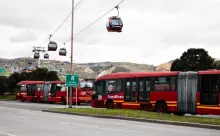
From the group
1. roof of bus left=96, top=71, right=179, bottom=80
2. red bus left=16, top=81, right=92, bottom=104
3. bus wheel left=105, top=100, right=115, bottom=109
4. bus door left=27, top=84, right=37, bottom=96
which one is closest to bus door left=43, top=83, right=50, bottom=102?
red bus left=16, top=81, right=92, bottom=104

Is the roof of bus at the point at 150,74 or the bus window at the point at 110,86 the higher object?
the roof of bus at the point at 150,74

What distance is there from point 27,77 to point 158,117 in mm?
66546

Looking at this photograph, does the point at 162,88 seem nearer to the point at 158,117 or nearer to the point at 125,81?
the point at 125,81

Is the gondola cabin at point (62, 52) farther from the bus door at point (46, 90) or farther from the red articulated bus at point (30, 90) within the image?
the red articulated bus at point (30, 90)

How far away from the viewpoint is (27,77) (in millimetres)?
87312

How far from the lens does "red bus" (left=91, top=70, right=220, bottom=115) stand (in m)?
26.8

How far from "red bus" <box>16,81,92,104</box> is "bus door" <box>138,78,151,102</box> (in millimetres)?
17799

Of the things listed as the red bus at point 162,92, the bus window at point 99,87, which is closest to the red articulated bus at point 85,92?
the red bus at point 162,92

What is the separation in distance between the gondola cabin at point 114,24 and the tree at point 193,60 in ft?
204

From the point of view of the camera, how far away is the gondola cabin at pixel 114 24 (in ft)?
85.6

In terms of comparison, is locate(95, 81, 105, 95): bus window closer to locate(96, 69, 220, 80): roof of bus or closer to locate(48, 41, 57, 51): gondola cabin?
locate(96, 69, 220, 80): roof of bus

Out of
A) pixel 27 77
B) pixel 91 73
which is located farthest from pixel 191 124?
pixel 91 73

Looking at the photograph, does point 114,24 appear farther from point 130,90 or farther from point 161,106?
point 130,90

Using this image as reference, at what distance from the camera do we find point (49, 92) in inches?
2228
